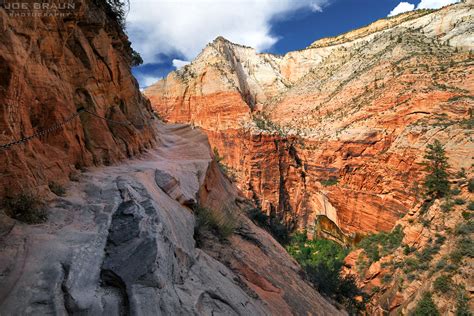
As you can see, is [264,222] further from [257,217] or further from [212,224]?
[212,224]

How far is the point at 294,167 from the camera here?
113 feet

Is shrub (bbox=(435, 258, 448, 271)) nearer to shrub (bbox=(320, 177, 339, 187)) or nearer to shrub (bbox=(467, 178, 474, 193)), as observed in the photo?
shrub (bbox=(467, 178, 474, 193))

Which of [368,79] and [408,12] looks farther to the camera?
[408,12]

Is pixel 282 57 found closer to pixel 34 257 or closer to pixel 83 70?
pixel 83 70

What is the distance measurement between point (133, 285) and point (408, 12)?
242ft

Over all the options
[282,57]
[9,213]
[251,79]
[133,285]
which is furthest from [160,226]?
[282,57]

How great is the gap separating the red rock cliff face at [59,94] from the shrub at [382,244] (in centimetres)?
1855

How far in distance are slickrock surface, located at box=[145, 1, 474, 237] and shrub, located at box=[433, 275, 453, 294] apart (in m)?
9.89

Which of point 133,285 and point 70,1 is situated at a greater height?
point 70,1

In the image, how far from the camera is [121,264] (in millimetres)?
2701

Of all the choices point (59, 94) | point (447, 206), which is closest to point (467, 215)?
point (447, 206)

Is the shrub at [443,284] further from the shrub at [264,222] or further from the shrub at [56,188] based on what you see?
the shrub at [56,188]

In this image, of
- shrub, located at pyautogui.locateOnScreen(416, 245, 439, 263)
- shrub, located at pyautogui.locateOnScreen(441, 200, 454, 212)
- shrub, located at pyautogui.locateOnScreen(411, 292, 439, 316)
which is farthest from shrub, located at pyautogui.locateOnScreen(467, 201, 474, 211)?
shrub, located at pyautogui.locateOnScreen(411, 292, 439, 316)

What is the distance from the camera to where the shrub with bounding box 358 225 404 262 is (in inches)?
722
